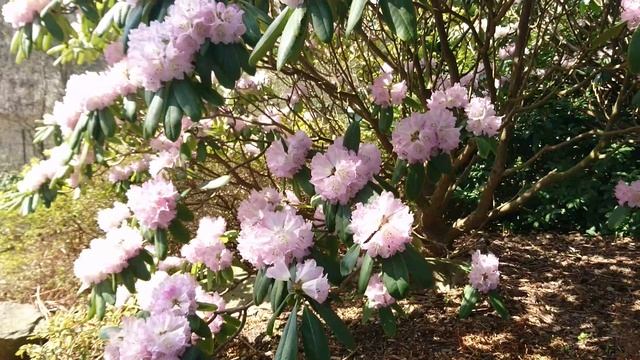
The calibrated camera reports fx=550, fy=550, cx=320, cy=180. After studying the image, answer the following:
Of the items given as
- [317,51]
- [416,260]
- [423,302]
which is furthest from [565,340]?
[317,51]

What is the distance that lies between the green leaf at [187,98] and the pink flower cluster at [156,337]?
523 mm

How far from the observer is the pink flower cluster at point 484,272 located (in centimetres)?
195

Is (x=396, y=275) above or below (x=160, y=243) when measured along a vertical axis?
above

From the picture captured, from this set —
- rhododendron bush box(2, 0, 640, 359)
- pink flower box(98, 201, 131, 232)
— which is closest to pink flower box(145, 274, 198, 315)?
rhododendron bush box(2, 0, 640, 359)

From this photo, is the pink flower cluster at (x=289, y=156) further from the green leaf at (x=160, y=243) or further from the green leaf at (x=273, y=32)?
the green leaf at (x=273, y=32)

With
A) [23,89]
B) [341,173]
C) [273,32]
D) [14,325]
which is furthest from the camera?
[23,89]

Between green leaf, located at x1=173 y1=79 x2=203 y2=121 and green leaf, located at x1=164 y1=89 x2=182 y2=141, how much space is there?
0.04 ft

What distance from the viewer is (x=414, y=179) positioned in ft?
5.49

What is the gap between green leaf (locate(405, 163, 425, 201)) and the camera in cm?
166

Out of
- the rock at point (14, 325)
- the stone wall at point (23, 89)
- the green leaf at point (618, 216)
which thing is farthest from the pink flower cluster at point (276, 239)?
the stone wall at point (23, 89)

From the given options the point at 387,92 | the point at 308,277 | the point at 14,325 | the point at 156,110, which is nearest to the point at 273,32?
the point at 156,110

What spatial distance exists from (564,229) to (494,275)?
2295 mm

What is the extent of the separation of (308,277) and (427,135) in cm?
53

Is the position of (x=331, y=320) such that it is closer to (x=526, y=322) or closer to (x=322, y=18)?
(x=322, y=18)
